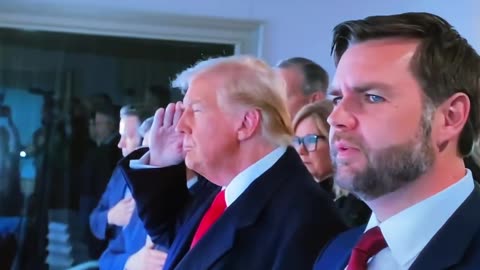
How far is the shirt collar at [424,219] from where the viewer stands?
0.98 meters

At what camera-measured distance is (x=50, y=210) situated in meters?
3.59

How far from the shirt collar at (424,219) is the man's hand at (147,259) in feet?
2.97

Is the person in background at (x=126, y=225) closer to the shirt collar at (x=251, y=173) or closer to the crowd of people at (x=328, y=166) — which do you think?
the crowd of people at (x=328, y=166)

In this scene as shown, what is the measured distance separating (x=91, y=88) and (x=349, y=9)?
1.36 m

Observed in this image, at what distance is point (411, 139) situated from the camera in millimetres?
975

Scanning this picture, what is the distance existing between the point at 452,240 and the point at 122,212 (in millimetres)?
1591

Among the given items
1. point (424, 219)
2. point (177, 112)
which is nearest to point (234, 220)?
point (177, 112)

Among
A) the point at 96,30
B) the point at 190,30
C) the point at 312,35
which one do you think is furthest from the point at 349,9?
the point at 96,30

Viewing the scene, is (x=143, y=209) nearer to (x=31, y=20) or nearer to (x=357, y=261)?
(x=357, y=261)

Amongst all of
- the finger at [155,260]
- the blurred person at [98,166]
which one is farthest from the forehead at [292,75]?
the blurred person at [98,166]

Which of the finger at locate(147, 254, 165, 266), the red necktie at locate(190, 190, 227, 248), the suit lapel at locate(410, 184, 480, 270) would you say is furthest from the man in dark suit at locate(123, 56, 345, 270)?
the suit lapel at locate(410, 184, 480, 270)

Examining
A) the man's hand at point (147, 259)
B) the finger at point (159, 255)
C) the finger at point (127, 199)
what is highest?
the finger at point (159, 255)

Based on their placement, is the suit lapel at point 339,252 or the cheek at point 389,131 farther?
the suit lapel at point 339,252

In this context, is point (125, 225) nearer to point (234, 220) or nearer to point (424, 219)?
point (234, 220)
